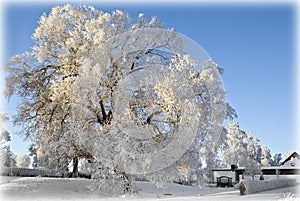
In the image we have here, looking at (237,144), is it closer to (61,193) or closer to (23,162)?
(61,193)

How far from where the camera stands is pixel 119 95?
12898 millimetres

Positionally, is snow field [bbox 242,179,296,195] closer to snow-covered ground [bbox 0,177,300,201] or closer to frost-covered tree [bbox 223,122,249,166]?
snow-covered ground [bbox 0,177,300,201]

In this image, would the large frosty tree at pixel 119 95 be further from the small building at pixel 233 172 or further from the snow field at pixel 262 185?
the small building at pixel 233 172

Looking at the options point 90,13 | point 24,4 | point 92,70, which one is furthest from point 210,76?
point 24,4

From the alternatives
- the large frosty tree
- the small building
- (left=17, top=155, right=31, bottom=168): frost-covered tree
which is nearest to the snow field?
the large frosty tree

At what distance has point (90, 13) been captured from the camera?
14.8 m

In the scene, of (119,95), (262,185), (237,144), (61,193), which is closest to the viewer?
(119,95)

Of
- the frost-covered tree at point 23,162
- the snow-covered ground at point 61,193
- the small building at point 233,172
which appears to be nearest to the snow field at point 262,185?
the snow-covered ground at point 61,193

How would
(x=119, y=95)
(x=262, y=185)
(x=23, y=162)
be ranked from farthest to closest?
(x=23, y=162), (x=262, y=185), (x=119, y=95)

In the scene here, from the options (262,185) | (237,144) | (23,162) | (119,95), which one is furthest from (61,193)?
(23,162)

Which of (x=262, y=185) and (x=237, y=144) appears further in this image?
(x=237, y=144)

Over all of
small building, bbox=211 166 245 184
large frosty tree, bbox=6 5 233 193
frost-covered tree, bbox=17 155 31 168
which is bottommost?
small building, bbox=211 166 245 184

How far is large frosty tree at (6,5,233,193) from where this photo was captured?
1244cm

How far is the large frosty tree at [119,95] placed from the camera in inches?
490
